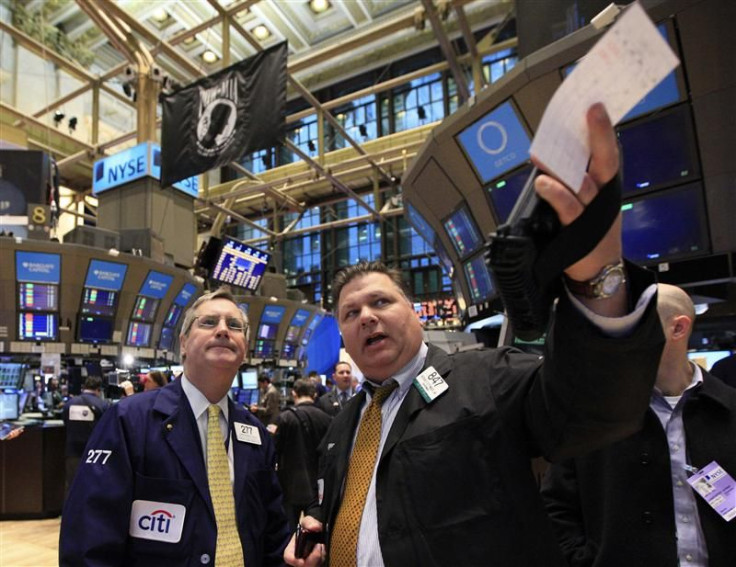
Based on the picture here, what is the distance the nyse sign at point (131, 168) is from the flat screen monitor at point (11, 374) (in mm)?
4033

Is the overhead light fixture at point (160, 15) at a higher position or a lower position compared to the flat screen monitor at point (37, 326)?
higher

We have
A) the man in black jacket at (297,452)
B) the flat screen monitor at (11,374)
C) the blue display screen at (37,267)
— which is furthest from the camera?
the blue display screen at (37,267)

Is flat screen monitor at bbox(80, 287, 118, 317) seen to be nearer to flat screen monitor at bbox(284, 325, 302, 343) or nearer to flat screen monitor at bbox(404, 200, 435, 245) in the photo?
flat screen monitor at bbox(404, 200, 435, 245)

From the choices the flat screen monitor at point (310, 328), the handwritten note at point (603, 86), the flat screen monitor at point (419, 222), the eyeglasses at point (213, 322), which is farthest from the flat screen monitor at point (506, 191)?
the flat screen monitor at point (310, 328)

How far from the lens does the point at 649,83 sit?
0.73 meters

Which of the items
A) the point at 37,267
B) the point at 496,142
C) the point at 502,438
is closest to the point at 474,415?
the point at 502,438

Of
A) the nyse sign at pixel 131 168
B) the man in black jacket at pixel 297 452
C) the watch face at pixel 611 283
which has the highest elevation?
the nyse sign at pixel 131 168

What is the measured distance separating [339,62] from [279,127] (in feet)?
41.3

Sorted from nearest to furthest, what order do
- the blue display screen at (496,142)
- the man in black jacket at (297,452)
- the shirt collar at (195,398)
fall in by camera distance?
the shirt collar at (195,398) < the man in black jacket at (297,452) < the blue display screen at (496,142)

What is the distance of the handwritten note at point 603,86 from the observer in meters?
0.74

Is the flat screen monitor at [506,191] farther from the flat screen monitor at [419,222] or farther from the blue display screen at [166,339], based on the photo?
the blue display screen at [166,339]

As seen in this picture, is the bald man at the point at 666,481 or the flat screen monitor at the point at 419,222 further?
the flat screen monitor at the point at 419,222

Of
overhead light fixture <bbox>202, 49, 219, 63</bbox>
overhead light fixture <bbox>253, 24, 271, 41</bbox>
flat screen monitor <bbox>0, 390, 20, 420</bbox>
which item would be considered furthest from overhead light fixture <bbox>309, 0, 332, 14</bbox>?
flat screen monitor <bbox>0, 390, 20, 420</bbox>

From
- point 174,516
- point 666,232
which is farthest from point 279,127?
point 174,516
